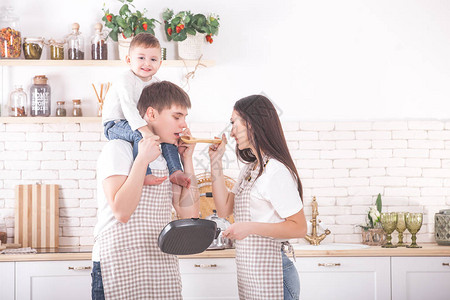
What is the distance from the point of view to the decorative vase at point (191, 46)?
3896mm

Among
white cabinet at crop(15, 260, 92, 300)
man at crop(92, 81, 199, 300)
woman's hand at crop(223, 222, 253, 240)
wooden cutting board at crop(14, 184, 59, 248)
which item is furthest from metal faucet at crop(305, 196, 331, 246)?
man at crop(92, 81, 199, 300)

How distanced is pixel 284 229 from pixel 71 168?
229 centimetres

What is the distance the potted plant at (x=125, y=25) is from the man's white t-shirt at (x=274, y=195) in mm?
1956

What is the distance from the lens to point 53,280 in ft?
11.3

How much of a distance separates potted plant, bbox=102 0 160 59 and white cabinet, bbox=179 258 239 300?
146cm

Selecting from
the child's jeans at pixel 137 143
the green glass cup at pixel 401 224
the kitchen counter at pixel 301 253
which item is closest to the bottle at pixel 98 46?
the kitchen counter at pixel 301 253

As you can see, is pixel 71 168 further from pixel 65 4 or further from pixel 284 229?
pixel 284 229

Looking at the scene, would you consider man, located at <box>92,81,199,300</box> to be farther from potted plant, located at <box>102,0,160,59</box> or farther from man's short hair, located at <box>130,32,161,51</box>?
potted plant, located at <box>102,0,160,59</box>

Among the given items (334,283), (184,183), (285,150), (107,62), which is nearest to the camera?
(184,183)

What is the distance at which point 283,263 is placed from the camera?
221 cm

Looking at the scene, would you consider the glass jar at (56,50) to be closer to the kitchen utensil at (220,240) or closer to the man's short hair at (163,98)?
the kitchen utensil at (220,240)

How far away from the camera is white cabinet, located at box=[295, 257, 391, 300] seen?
3.48 meters

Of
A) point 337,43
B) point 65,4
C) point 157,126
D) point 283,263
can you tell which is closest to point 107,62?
point 65,4

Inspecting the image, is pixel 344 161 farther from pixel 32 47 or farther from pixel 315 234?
pixel 32 47
